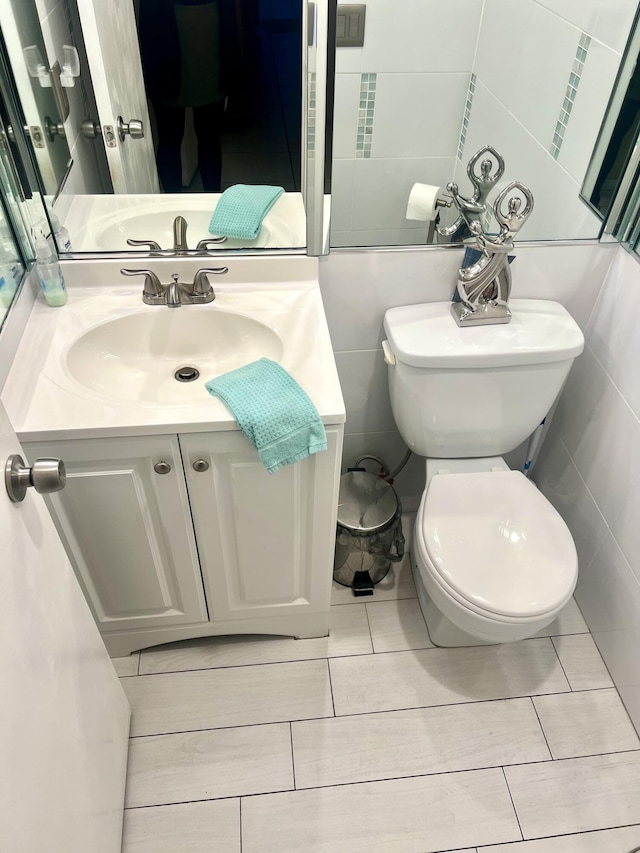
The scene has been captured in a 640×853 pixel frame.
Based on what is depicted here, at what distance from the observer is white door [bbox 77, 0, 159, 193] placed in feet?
4.17

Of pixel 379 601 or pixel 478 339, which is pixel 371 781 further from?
pixel 478 339

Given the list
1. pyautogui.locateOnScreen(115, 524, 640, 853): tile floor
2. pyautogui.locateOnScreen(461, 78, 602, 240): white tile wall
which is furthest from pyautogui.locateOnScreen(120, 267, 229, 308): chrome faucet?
pyautogui.locateOnScreen(115, 524, 640, 853): tile floor

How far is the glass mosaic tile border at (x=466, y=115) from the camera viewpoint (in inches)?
64.8

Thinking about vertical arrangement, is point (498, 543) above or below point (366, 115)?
below

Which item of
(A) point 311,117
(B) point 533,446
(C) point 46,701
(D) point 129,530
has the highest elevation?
(A) point 311,117

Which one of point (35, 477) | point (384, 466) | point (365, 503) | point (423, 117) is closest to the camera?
point (35, 477)

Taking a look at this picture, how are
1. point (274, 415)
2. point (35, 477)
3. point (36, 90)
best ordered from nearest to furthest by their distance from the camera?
1. point (35, 477)
2. point (274, 415)
3. point (36, 90)

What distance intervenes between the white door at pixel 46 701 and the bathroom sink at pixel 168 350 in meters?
0.42

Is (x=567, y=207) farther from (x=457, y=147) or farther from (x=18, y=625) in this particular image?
(x=18, y=625)

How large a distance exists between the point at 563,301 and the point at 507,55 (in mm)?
623

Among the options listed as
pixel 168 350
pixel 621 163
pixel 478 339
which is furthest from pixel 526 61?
pixel 168 350

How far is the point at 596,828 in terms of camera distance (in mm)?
1453

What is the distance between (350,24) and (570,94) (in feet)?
1.77

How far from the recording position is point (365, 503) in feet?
5.95
